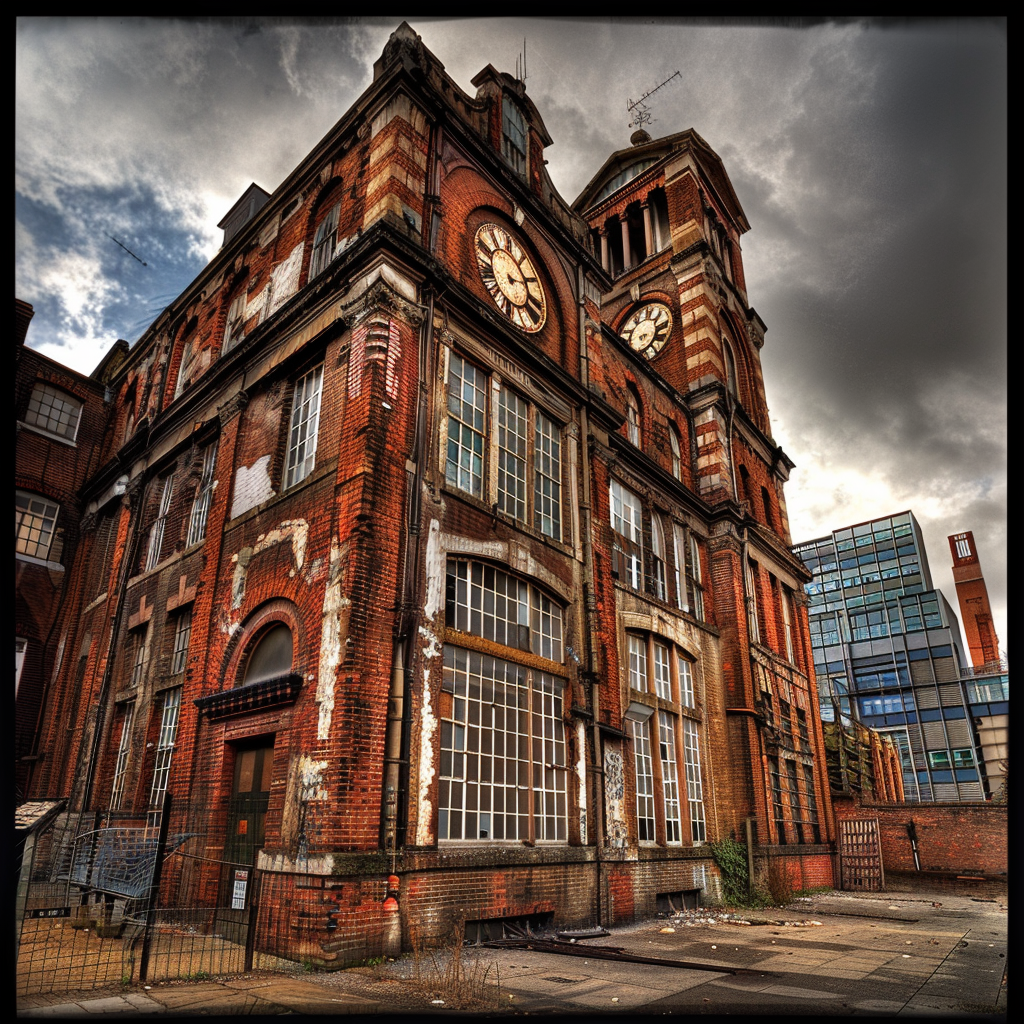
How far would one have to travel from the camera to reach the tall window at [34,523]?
17531 mm

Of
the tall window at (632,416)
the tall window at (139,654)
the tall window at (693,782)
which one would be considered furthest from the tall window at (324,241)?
the tall window at (693,782)

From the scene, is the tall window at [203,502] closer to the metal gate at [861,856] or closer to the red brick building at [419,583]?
the red brick building at [419,583]

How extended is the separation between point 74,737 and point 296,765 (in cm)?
907

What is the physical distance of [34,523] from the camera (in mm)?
17859

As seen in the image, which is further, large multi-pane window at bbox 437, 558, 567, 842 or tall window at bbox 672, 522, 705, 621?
tall window at bbox 672, 522, 705, 621

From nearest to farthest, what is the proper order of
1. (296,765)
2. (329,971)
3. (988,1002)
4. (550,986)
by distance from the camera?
(988,1002)
(550,986)
(329,971)
(296,765)

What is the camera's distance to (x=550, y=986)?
21.0ft

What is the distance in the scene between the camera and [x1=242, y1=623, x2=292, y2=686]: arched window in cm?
947

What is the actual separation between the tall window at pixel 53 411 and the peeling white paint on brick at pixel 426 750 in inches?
588

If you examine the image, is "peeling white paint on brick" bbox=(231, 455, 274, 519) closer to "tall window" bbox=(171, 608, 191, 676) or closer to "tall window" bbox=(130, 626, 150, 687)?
"tall window" bbox=(171, 608, 191, 676)

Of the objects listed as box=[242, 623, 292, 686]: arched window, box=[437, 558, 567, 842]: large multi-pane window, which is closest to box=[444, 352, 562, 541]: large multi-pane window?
box=[437, 558, 567, 842]: large multi-pane window

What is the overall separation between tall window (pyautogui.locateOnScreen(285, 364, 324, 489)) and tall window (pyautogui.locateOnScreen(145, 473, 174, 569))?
4.92 metres

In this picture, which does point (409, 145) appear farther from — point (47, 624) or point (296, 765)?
point (47, 624)
